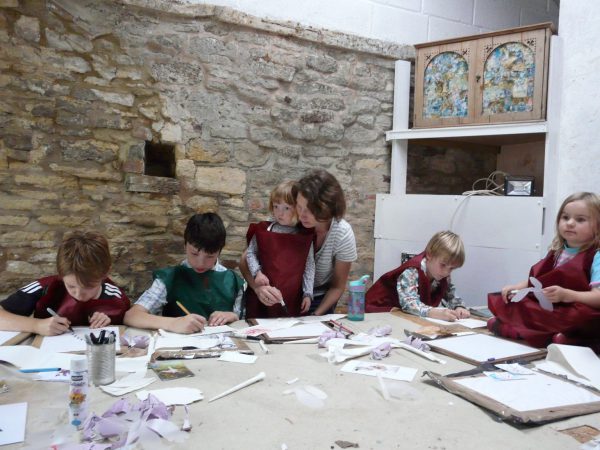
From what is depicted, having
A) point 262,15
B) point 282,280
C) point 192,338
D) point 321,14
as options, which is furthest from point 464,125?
point 192,338

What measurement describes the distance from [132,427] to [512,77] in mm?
3319

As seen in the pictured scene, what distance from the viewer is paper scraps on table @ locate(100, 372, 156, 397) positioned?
1412 mm

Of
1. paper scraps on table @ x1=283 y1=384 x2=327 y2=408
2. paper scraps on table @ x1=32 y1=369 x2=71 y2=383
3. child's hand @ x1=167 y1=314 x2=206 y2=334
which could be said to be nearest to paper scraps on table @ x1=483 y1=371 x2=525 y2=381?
paper scraps on table @ x1=283 y1=384 x2=327 y2=408

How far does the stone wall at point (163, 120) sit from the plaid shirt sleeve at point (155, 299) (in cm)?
86

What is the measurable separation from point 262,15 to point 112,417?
10.0 ft

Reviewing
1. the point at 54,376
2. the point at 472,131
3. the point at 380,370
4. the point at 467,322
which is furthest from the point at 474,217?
the point at 54,376

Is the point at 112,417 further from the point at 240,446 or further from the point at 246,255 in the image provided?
the point at 246,255

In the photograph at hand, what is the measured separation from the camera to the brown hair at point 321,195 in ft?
8.20

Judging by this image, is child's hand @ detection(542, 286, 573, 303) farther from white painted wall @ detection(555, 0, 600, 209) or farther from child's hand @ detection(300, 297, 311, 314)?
white painted wall @ detection(555, 0, 600, 209)

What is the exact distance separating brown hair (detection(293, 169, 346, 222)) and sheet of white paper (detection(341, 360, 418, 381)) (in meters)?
0.94

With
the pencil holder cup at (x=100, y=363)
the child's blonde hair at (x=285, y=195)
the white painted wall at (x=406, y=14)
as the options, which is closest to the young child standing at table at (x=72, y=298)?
the pencil holder cup at (x=100, y=363)

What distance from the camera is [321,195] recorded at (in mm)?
2502

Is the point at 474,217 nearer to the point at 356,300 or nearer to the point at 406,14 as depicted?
the point at 356,300

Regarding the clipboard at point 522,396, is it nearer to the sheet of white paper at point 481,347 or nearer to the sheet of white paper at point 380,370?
the sheet of white paper at point 380,370
